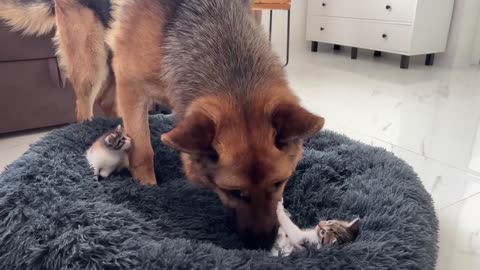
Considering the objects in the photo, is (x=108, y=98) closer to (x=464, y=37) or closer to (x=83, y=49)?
(x=83, y=49)

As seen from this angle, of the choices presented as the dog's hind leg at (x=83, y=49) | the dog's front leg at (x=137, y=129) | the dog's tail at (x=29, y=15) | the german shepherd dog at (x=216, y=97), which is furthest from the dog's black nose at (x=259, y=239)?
the dog's tail at (x=29, y=15)

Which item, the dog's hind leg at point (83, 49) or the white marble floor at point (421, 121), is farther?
the dog's hind leg at point (83, 49)

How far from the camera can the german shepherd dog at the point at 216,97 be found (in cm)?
100

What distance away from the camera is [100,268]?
0.98 m

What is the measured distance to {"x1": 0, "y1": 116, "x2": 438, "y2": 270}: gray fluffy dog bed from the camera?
101 centimetres

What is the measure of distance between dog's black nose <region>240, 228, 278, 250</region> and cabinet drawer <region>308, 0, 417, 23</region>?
12.3 feet

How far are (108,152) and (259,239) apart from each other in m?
0.68

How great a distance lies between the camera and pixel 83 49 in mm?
1957

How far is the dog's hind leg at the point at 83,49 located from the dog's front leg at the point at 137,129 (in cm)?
54

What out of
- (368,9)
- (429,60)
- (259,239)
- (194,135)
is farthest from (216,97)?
(429,60)

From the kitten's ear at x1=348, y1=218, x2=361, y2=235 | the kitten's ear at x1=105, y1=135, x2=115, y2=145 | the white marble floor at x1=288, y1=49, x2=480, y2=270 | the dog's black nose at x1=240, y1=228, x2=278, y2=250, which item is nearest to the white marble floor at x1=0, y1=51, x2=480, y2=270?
the white marble floor at x1=288, y1=49, x2=480, y2=270

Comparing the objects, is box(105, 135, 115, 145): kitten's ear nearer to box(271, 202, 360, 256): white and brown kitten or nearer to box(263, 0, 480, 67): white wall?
box(271, 202, 360, 256): white and brown kitten

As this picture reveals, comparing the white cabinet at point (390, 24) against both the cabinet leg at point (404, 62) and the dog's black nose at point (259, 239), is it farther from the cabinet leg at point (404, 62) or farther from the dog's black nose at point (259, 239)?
the dog's black nose at point (259, 239)

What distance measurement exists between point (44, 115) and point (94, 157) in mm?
1083
